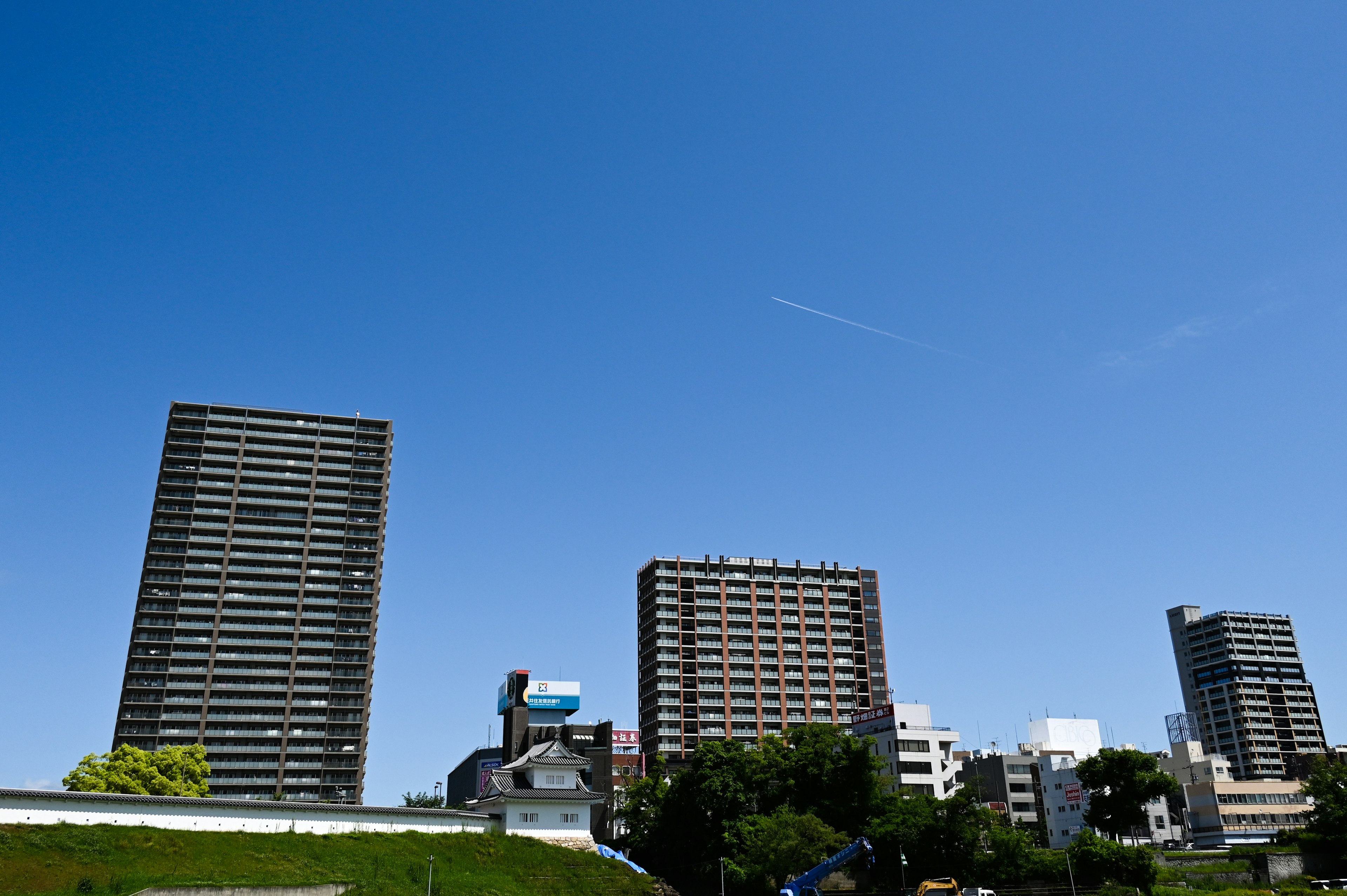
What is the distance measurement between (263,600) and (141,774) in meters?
54.0

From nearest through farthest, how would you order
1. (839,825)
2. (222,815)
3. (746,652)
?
(222,815) < (839,825) < (746,652)

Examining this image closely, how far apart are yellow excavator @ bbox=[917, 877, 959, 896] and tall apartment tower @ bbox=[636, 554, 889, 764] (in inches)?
3032

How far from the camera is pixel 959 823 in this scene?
82688 millimetres

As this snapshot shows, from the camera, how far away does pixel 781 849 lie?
75.6 metres

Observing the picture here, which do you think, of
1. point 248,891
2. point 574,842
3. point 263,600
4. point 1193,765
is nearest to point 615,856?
point 574,842

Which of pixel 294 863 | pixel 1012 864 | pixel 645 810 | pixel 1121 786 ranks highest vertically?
pixel 1121 786

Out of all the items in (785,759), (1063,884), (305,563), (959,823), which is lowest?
(1063,884)

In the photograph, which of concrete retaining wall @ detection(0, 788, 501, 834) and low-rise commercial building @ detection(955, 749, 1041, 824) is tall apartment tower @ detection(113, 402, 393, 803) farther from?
low-rise commercial building @ detection(955, 749, 1041, 824)

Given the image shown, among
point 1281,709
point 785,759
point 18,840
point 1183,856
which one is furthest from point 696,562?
point 1281,709

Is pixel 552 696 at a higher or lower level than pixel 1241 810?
higher

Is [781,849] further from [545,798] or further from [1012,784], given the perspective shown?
[1012,784]

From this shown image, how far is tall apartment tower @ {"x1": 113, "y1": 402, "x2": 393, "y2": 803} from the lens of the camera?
5349 inches

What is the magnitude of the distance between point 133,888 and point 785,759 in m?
56.7

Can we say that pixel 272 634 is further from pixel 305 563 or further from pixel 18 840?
pixel 18 840
